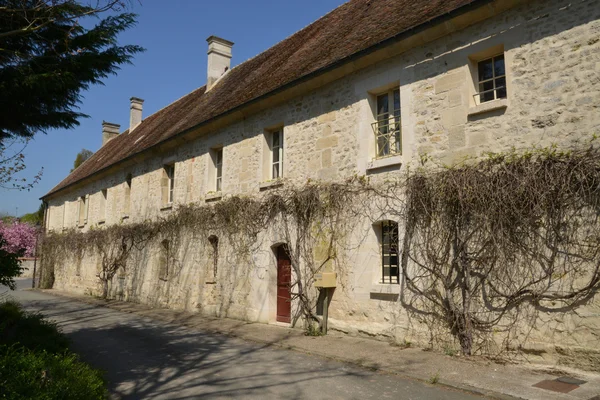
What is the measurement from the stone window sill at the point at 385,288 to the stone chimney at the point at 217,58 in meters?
11.9

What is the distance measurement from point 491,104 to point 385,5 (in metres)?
4.58

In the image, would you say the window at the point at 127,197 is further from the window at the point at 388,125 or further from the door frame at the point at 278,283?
the window at the point at 388,125

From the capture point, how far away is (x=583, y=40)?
628 cm

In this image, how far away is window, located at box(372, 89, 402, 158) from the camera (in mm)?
8625

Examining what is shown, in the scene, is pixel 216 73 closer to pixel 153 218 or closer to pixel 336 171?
pixel 153 218

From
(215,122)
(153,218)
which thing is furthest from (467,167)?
(153,218)

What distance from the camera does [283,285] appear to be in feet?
35.1

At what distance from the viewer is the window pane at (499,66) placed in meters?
7.33

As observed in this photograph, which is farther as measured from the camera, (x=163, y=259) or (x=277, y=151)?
(x=163, y=259)

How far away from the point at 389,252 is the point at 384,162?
5.32ft

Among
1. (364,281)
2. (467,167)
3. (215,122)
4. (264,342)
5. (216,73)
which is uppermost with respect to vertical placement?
(216,73)

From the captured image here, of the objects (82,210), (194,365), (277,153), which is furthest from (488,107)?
(82,210)

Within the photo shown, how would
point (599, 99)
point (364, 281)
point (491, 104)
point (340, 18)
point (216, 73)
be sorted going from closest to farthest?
point (599, 99), point (491, 104), point (364, 281), point (340, 18), point (216, 73)

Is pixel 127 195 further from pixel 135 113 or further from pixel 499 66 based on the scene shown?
→ pixel 499 66
